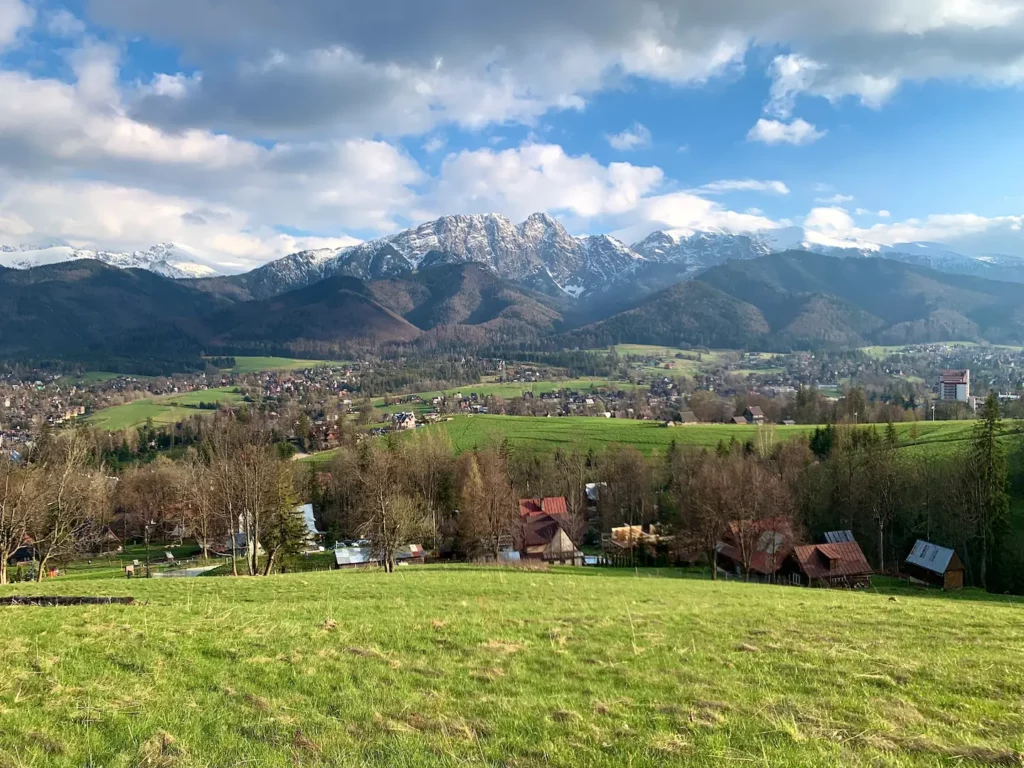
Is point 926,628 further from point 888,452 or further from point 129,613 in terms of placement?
point 888,452

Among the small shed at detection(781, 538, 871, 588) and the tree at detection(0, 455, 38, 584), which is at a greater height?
the tree at detection(0, 455, 38, 584)

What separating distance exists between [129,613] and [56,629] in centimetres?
187

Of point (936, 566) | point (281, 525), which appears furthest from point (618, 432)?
point (281, 525)

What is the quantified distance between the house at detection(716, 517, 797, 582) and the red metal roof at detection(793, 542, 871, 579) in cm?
128

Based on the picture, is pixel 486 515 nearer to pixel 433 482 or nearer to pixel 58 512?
pixel 433 482

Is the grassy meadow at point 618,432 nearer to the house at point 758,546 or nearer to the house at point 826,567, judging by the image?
the house at point 826,567

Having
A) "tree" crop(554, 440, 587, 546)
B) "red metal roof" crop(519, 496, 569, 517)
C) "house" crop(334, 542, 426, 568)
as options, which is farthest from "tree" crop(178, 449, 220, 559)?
"tree" crop(554, 440, 587, 546)

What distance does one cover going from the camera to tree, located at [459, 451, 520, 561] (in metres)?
56.8

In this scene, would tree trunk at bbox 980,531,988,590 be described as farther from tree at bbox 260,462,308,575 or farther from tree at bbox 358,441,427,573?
tree at bbox 260,462,308,575

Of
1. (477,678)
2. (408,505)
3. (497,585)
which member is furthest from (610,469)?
(477,678)

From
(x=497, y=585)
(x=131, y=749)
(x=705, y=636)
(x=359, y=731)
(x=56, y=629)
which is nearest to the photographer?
(x=131, y=749)

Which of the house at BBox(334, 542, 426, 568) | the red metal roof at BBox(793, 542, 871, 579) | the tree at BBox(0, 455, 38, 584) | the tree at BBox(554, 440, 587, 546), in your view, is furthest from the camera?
the tree at BBox(554, 440, 587, 546)

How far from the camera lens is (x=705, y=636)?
13.2 meters

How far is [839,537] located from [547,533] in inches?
1128
